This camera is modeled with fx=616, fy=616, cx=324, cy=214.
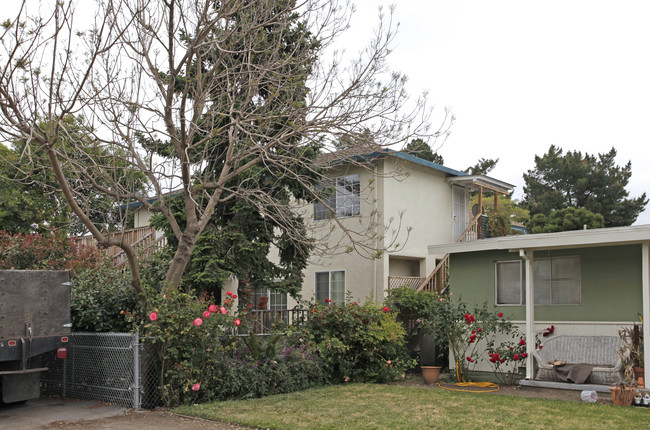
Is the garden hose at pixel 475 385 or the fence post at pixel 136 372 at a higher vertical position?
the fence post at pixel 136 372

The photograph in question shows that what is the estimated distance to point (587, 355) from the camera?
12164 mm

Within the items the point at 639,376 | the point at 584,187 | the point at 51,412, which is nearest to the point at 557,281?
the point at 639,376

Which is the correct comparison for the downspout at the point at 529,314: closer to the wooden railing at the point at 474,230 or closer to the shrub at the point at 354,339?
the shrub at the point at 354,339

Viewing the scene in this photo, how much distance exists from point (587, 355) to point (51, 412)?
32.3 ft

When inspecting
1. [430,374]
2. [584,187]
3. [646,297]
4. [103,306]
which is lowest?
[430,374]

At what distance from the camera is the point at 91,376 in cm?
1080

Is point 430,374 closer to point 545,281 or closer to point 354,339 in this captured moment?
point 354,339

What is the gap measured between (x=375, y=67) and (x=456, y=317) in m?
5.61

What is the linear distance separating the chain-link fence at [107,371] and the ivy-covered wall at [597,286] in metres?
7.79

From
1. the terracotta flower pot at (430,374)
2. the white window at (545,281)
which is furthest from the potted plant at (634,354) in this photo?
the terracotta flower pot at (430,374)

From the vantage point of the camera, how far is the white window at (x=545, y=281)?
12945 millimetres

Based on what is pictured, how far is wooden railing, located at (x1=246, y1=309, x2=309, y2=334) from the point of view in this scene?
13.4 meters

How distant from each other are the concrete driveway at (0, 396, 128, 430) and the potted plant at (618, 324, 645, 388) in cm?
875

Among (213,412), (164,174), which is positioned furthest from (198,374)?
(164,174)
